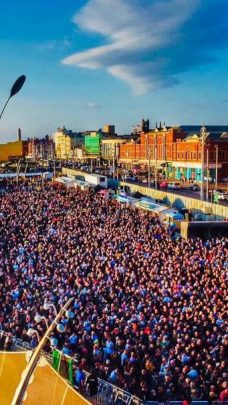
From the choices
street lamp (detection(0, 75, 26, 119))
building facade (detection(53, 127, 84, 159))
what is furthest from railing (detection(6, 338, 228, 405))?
building facade (detection(53, 127, 84, 159))

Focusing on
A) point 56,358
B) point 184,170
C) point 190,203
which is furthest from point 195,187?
point 56,358

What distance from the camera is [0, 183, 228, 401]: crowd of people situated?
11836 mm

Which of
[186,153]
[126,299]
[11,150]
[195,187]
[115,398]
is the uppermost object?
[186,153]

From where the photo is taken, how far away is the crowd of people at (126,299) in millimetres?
11836

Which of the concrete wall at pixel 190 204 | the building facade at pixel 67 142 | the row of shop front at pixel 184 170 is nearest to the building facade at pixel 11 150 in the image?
the concrete wall at pixel 190 204

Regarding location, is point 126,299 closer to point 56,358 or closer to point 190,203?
point 56,358

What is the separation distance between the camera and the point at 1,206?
3869cm

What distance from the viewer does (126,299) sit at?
17109mm

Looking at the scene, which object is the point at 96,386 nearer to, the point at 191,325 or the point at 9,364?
the point at 9,364

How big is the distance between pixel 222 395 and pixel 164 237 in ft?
55.2

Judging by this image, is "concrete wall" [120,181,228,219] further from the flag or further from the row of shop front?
the flag

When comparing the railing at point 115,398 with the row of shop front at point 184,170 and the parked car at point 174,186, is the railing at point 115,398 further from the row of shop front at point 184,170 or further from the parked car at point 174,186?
the row of shop front at point 184,170

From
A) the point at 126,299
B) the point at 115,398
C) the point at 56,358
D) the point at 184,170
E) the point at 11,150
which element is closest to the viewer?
the point at 11,150

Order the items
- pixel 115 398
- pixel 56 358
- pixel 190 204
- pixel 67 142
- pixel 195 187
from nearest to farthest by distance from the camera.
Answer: pixel 115 398, pixel 56 358, pixel 190 204, pixel 195 187, pixel 67 142
